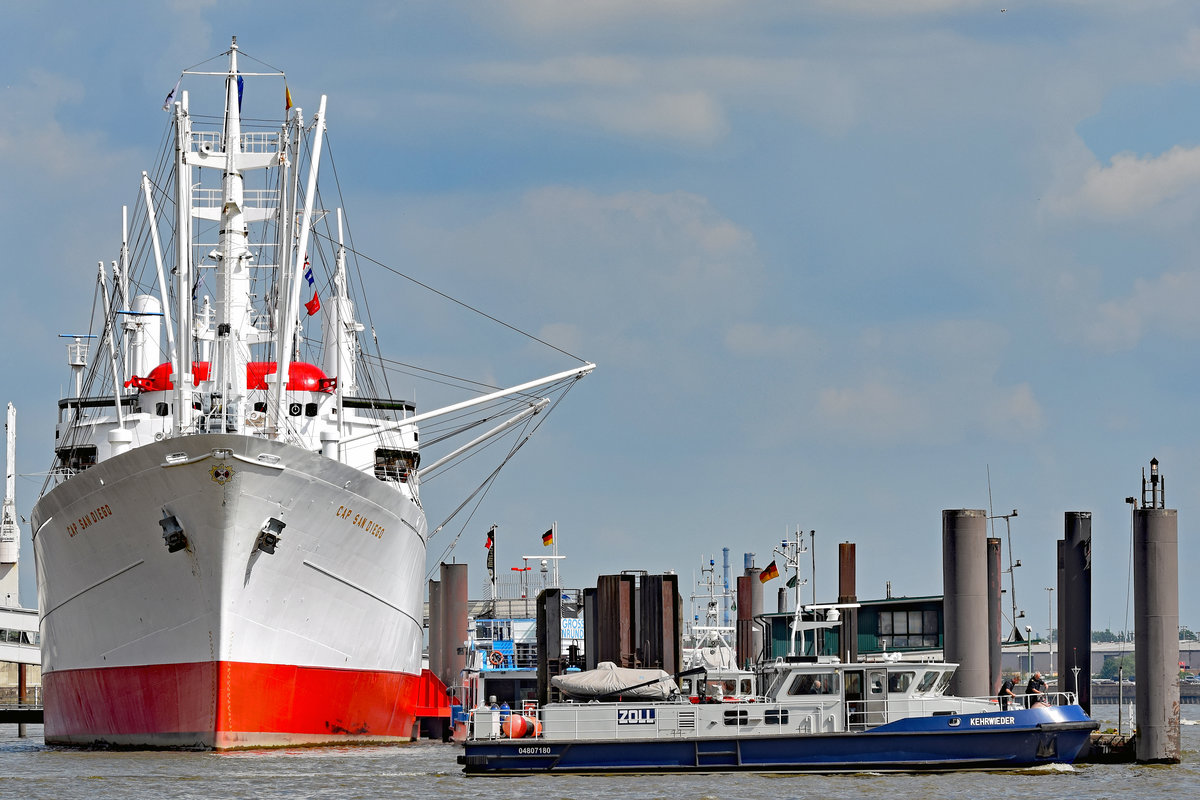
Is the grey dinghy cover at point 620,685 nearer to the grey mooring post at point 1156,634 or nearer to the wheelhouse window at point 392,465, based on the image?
the grey mooring post at point 1156,634

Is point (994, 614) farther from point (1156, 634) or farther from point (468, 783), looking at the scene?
point (468, 783)

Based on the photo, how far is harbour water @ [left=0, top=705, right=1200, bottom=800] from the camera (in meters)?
29.7

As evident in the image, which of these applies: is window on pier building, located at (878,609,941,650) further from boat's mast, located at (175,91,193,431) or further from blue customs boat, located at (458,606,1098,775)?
boat's mast, located at (175,91,193,431)

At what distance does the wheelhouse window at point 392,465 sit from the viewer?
51250mm

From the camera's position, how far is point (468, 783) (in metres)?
32.8

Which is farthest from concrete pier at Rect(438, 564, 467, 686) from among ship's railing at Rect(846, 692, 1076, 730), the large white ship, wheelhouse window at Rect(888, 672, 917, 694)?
wheelhouse window at Rect(888, 672, 917, 694)

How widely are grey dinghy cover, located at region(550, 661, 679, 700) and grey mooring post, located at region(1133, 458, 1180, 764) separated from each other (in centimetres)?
935

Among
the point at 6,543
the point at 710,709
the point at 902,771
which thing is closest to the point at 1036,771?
the point at 902,771

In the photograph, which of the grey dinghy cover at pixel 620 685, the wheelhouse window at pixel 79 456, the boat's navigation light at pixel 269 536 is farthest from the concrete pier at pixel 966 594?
the wheelhouse window at pixel 79 456

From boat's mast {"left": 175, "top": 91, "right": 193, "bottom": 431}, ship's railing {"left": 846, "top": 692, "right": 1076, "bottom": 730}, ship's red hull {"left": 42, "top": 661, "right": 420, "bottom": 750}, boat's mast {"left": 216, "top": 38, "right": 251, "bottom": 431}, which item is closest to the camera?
ship's railing {"left": 846, "top": 692, "right": 1076, "bottom": 730}

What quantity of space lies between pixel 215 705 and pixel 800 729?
13.6m

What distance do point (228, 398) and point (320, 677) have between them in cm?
725

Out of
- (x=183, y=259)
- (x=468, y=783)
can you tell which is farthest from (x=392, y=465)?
(x=468, y=783)

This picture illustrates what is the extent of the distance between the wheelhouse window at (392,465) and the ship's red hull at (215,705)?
26.8ft
